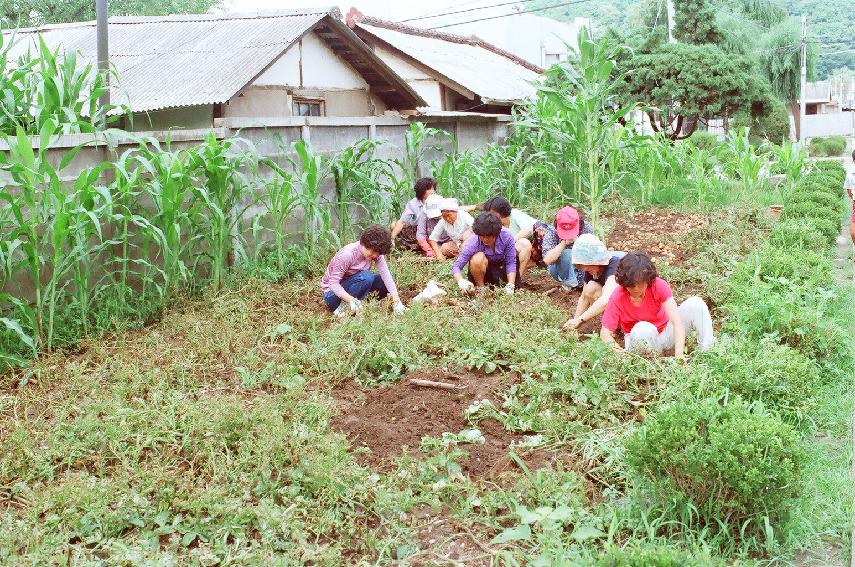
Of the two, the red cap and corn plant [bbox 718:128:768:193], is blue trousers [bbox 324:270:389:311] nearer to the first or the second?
the red cap

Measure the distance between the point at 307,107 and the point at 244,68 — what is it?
203 centimetres

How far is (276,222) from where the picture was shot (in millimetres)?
7891

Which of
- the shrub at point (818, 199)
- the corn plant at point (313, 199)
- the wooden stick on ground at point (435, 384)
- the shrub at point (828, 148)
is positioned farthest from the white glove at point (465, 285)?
the shrub at point (828, 148)

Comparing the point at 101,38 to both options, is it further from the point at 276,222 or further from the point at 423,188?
the point at 423,188

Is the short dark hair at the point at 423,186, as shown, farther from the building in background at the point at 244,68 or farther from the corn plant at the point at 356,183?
the building in background at the point at 244,68

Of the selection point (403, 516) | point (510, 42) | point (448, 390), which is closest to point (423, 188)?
point (448, 390)

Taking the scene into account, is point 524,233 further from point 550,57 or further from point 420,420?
point 550,57

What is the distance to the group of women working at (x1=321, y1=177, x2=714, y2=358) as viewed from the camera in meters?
5.55

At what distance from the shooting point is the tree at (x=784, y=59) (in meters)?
40.9

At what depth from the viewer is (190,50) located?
40.4 ft

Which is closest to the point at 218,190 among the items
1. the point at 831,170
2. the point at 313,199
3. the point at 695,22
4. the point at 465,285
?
the point at 313,199

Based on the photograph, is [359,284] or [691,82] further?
[691,82]

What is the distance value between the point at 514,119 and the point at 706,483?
1025 cm

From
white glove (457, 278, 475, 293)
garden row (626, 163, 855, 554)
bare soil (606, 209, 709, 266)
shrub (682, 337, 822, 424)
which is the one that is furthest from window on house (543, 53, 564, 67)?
shrub (682, 337, 822, 424)
